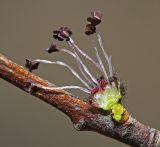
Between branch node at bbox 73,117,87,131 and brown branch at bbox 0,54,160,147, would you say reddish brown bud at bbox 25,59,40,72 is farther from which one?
branch node at bbox 73,117,87,131

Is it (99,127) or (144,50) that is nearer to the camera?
(99,127)

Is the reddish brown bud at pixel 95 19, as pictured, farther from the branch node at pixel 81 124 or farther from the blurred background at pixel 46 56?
the blurred background at pixel 46 56

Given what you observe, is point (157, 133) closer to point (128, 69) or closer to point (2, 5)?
point (128, 69)

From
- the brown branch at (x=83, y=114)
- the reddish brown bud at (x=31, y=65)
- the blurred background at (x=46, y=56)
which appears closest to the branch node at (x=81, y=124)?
the brown branch at (x=83, y=114)

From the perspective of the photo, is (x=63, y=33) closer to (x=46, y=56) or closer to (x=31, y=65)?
(x=31, y=65)

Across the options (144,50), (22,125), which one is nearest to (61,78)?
(22,125)

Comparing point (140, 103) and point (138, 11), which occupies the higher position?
point (138, 11)

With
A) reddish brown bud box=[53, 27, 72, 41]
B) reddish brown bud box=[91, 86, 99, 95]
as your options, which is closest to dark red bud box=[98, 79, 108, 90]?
reddish brown bud box=[91, 86, 99, 95]
